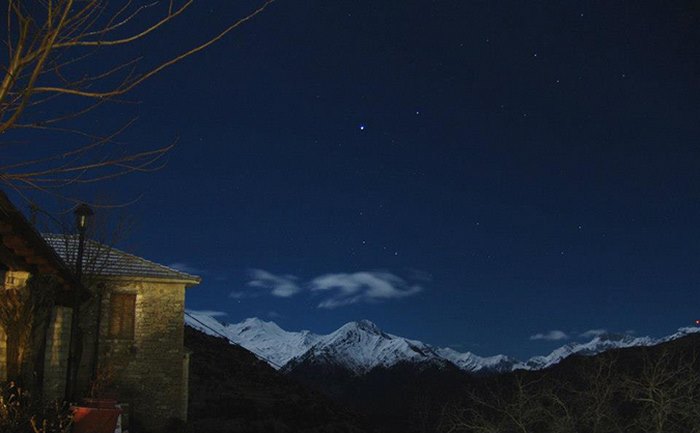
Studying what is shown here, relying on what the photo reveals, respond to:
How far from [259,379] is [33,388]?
39471mm

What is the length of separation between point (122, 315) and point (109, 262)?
1817 millimetres

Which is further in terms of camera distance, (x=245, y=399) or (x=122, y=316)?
(x=245, y=399)

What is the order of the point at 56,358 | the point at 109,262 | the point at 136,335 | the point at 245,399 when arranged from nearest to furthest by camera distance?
the point at 56,358 → the point at 136,335 → the point at 109,262 → the point at 245,399

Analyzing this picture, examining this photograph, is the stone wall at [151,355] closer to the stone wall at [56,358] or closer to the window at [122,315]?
the window at [122,315]

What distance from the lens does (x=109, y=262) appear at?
2145cm

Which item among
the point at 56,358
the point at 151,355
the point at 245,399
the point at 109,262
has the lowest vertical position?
the point at 245,399

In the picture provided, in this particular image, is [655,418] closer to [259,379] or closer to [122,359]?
[122,359]

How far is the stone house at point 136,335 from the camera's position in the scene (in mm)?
20375

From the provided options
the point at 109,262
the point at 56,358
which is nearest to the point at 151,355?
the point at 109,262

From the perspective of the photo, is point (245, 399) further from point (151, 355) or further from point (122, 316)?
point (122, 316)

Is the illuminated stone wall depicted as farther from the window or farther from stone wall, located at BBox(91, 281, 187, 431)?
the window

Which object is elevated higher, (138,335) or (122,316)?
(122,316)

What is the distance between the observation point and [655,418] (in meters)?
17.0

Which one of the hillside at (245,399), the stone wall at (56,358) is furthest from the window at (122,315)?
the hillside at (245,399)
